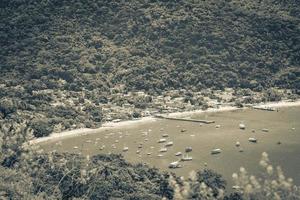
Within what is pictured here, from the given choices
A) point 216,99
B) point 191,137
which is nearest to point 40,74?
point 216,99

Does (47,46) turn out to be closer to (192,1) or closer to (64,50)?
(64,50)

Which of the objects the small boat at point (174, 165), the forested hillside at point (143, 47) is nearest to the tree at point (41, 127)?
the forested hillside at point (143, 47)

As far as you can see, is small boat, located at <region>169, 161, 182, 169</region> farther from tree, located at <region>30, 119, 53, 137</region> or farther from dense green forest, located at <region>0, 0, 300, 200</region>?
tree, located at <region>30, 119, 53, 137</region>

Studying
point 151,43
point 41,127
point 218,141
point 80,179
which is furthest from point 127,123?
point 80,179

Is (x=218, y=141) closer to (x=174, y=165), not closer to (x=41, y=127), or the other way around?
(x=174, y=165)

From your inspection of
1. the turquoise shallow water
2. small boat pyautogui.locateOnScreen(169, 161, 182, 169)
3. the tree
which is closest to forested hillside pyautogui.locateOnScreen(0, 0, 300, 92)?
the tree
